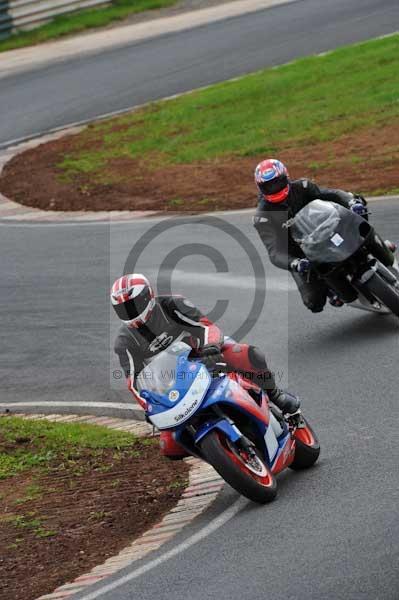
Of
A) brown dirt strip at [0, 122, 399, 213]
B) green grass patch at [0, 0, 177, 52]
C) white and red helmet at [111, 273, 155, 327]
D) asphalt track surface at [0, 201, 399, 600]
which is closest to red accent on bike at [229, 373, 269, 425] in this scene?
asphalt track surface at [0, 201, 399, 600]

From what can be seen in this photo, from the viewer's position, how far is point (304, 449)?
9227 millimetres

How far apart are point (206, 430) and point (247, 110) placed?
17.3 m

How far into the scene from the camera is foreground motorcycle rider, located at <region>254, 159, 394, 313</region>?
12672 mm

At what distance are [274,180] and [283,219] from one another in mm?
438

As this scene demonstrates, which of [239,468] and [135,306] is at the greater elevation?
[135,306]

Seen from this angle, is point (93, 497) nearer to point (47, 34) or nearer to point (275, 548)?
point (275, 548)

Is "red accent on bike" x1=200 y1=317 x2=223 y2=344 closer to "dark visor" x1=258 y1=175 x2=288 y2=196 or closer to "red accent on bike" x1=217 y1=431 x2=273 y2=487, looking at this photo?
"red accent on bike" x1=217 y1=431 x2=273 y2=487

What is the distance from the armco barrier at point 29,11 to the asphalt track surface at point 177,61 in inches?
142

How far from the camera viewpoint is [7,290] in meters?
16.9

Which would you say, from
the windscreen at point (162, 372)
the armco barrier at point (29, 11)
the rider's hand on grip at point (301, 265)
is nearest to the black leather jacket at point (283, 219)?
the rider's hand on grip at point (301, 265)

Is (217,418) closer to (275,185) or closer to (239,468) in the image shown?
(239,468)

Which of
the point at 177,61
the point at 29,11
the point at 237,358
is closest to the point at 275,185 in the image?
the point at 237,358

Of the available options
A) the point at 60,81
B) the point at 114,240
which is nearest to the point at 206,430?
the point at 114,240

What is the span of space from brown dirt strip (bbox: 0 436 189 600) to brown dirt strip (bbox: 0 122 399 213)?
870cm
